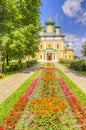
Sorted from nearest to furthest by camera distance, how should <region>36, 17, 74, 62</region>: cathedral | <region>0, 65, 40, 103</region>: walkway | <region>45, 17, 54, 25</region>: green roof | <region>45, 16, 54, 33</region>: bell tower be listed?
<region>0, 65, 40, 103</region>: walkway
<region>36, 17, 74, 62</region>: cathedral
<region>45, 16, 54, 33</region>: bell tower
<region>45, 17, 54, 25</region>: green roof

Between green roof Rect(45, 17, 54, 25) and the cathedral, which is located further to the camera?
green roof Rect(45, 17, 54, 25)

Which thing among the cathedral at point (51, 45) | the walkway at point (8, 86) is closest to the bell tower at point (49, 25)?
the cathedral at point (51, 45)

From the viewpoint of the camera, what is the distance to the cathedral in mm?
86562

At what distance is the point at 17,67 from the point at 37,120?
78.6ft

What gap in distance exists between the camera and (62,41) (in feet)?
A: 289

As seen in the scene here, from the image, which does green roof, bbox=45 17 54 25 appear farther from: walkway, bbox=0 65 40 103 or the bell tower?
walkway, bbox=0 65 40 103

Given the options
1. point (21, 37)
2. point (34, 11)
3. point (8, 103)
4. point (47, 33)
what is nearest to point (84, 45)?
point (47, 33)

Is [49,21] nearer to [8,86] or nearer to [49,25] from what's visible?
[49,25]

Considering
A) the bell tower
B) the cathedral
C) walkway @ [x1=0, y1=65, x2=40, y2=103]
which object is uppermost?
the bell tower

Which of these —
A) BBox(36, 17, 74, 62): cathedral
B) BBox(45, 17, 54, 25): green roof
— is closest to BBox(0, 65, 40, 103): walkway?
BBox(36, 17, 74, 62): cathedral

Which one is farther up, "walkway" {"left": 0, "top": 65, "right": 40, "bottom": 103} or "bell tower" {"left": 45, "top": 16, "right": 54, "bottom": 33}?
"bell tower" {"left": 45, "top": 16, "right": 54, "bottom": 33}

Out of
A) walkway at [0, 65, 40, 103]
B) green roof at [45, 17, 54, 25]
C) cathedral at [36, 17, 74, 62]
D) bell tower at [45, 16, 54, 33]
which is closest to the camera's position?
walkway at [0, 65, 40, 103]

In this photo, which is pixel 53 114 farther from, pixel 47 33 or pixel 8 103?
pixel 47 33

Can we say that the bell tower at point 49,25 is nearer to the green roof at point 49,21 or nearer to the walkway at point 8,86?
the green roof at point 49,21
